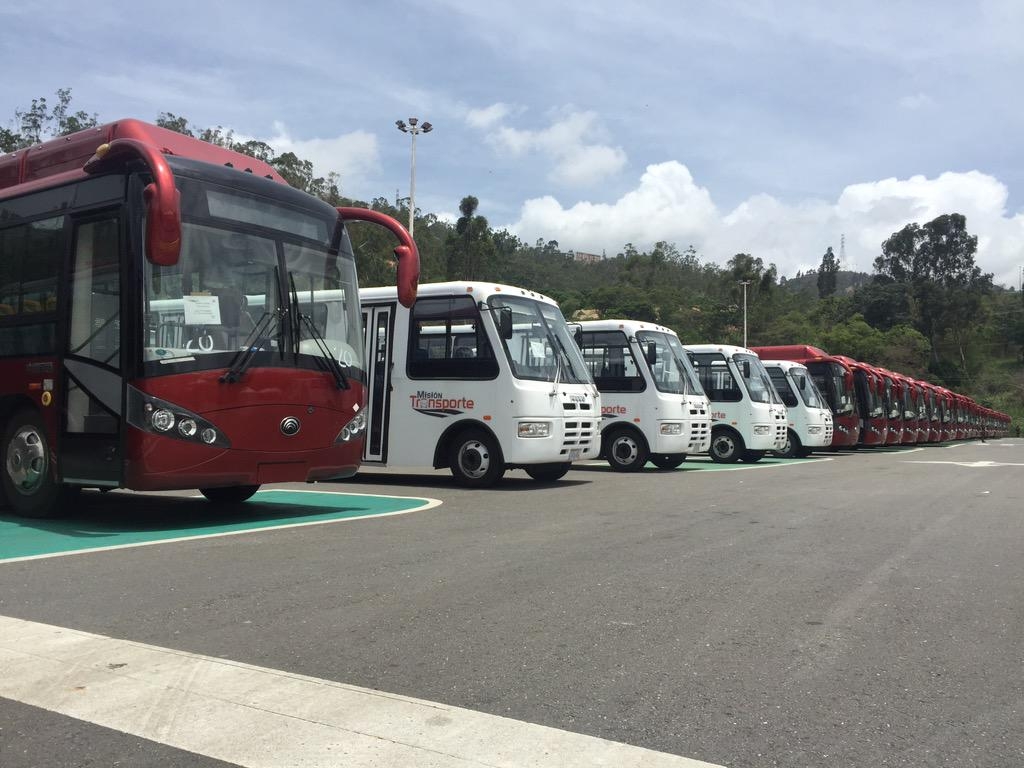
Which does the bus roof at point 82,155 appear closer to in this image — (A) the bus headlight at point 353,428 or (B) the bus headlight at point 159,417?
(B) the bus headlight at point 159,417

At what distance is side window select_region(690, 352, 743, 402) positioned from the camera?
2080 centimetres

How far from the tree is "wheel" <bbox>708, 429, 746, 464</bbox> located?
132 meters

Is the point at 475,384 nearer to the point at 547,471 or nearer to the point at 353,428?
the point at 547,471

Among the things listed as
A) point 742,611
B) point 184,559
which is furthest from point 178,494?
point 742,611

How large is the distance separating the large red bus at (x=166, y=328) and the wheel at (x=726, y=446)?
1313cm

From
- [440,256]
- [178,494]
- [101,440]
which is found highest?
[440,256]

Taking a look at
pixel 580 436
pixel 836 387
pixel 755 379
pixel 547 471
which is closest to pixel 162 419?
pixel 580 436

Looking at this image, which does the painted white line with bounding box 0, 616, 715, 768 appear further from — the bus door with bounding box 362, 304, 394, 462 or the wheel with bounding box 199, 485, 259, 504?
the bus door with bounding box 362, 304, 394, 462

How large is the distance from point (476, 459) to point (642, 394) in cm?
487

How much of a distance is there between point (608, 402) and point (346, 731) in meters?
13.7

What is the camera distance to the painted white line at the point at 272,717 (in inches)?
123

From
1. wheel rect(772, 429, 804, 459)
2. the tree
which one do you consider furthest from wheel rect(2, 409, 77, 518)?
the tree

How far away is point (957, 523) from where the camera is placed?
933 centimetres

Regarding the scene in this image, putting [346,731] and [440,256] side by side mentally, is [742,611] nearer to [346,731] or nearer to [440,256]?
[346,731]
